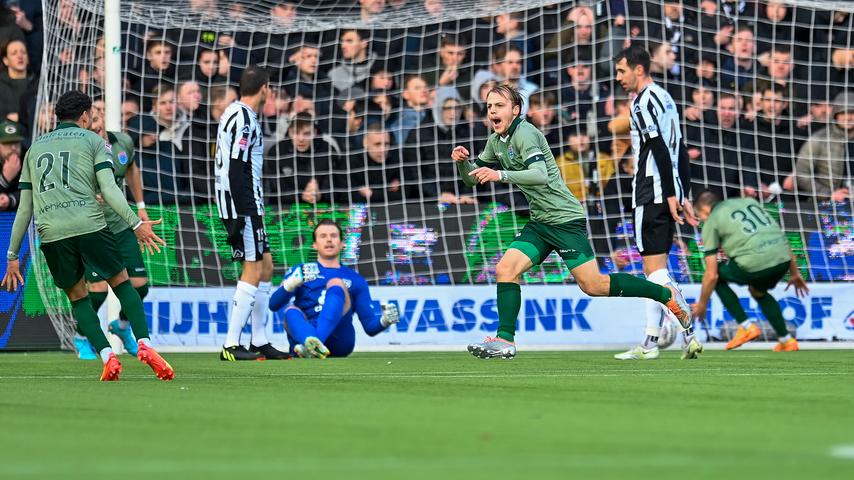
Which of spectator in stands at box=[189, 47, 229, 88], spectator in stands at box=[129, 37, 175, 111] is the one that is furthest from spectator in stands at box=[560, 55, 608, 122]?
spectator in stands at box=[129, 37, 175, 111]

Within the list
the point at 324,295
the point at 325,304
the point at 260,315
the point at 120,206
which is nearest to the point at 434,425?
the point at 120,206

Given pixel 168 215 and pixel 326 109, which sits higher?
pixel 326 109

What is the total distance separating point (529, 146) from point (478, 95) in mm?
6103

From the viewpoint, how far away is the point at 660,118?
9633 millimetres

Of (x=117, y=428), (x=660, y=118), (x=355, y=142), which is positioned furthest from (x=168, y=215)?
(x=117, y=428)

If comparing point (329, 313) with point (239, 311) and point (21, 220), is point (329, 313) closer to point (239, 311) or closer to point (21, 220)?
point (239, 311)

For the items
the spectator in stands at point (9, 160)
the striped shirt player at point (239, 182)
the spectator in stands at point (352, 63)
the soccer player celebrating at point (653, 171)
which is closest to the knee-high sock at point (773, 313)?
the soccer player celebrating at point (653, 171)

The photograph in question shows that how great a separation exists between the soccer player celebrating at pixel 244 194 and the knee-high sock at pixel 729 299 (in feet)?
12.9

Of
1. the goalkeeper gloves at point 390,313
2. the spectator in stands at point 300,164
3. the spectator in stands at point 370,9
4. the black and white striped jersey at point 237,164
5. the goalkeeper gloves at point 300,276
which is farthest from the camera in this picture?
Result: the spectator in stands at point 370,9

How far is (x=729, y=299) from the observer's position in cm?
1186

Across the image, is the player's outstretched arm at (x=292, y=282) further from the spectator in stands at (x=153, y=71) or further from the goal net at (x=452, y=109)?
the spectator in stands at (x=153, y=71)

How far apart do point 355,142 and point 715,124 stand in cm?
365

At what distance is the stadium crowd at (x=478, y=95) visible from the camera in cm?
1383

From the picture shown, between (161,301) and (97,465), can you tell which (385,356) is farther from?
(97,465)
